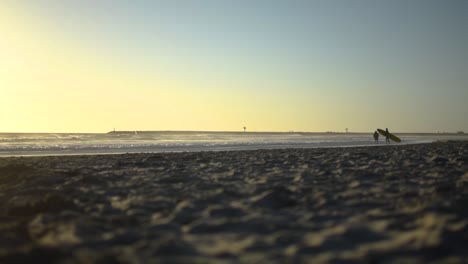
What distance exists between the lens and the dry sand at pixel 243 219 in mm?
3477

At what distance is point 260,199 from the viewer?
5.86 meters

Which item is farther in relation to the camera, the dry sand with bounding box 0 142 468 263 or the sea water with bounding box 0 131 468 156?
the sea water with bounding box 0 131 468 156

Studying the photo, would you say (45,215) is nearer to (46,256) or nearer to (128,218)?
(128,218)

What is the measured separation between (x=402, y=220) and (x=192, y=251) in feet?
8.76

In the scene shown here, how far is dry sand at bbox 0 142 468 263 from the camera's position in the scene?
137 inches

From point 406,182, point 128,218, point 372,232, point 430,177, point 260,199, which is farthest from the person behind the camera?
point 430,177

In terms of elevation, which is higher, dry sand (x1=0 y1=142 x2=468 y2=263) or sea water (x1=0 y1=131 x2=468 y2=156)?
sea water (x1=0 y1=131 x2=468 y2=156)

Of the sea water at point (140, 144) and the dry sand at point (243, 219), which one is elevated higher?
the sea water at point (140, 144)

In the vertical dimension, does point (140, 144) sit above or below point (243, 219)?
above

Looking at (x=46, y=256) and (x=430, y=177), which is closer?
(x=46, y=256)

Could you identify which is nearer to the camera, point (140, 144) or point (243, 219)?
point (243, 219)

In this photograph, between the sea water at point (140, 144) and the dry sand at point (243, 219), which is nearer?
the dry sand at point (243, 219)

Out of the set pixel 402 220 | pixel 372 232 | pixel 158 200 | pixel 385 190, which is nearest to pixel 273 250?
pixel 372 232

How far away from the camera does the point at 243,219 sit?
4.73m
